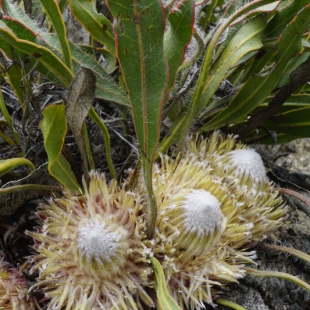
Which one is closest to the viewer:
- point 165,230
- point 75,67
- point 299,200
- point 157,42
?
point 157,42

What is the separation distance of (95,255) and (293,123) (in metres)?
0.79

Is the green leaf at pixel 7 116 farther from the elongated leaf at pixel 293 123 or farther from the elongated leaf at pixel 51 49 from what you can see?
the elongated leaf at pixel 293 123

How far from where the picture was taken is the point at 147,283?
37.0 inches

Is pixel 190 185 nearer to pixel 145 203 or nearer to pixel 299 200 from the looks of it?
pixel 145 203

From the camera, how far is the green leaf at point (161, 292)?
840mm

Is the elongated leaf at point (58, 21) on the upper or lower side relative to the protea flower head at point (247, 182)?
upper

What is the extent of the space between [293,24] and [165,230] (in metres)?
0.62

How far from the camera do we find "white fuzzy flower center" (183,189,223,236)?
97 centimetres

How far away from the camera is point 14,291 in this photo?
0.99 meters

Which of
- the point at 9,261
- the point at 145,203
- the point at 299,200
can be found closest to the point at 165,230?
the point at 145,203

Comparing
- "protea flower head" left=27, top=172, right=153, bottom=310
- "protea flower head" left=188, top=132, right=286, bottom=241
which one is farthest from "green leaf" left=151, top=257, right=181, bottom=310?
"protea flower head" left=188, top=132, right=286, bottom=241

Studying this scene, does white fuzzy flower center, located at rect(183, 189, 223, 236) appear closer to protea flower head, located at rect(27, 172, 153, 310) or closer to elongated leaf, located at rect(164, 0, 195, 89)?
protea flower head, located at rect(27, 172, 153, 310)

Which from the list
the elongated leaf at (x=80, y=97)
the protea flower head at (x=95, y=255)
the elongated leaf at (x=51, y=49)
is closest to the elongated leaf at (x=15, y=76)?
the elongated leaf at (x=51, y=49)

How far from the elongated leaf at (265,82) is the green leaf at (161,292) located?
513 mm
